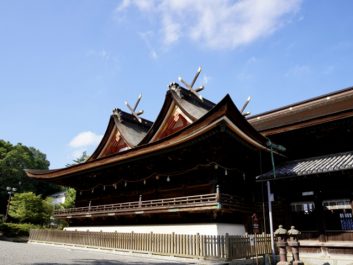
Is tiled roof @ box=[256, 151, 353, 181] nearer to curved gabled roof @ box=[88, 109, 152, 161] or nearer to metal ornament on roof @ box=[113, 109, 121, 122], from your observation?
curved gabled roof @ box=[88, 109, 152, 161]

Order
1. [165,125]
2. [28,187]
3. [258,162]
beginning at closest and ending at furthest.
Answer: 1. [258,162]
2. [165,125]
3. [28,187]

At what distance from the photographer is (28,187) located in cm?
6084

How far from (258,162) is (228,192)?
2.64 m

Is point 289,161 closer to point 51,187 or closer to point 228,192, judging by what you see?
point 228,192

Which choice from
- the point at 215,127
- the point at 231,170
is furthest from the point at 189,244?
the point at 215,127

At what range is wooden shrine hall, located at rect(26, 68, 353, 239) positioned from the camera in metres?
13.9

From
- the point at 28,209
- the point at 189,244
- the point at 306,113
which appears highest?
the point at 306,113

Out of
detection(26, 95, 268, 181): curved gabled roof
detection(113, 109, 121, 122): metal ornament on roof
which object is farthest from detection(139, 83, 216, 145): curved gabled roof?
detection(113, 109, 121, 122): metal ornament on roof

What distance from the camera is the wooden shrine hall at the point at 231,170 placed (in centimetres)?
1388

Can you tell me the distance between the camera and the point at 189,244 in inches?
533

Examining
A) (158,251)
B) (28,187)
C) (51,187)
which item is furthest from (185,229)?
(51,187)

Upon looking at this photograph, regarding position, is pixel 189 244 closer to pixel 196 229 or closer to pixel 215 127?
pixel 196 229

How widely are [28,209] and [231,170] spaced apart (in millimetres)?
30927

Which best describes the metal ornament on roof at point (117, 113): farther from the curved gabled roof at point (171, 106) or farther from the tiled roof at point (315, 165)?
the tiled roof at point (315, 165)
